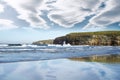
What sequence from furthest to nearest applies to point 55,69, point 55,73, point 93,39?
point 93,39, point 55,69, point 55,73

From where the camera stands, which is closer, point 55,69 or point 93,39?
point 55,69

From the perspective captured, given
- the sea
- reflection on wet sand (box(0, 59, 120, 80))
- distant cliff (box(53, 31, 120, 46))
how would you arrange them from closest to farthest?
1. reflection on wet sand (box(0, 59, 120, 80))
2. the sea
3. distant cliff (box(53, 31, 120, 46))

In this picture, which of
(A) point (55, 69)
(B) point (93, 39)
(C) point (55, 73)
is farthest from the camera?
(B) point (93, 39)

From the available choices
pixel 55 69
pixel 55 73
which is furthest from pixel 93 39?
pixel 55 73

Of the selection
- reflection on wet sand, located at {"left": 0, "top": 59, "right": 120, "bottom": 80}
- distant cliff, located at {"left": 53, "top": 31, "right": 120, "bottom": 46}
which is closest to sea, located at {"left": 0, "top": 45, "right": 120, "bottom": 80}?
reflection on wet sand, located at {"left": 0, "top": 59, "right": 120, "bottom": 80}

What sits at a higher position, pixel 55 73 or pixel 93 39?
pixel 93 39

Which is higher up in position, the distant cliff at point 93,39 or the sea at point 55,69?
the distant cliff at point 93,39

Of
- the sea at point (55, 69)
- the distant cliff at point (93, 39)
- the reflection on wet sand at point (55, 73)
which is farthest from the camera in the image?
the distant cliff at point (93, 39)

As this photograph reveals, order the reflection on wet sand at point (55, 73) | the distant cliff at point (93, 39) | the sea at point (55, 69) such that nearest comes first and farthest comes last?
the reflection on wet sand at point (55, 73), the sea at point (55, 69), the distant cliff at point (93, 39)

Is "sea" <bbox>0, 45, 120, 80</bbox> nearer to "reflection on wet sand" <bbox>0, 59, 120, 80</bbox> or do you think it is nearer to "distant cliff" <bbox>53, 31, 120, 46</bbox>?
"reflection on wet sand" <bbox>0, 59, 120, 80</bbox>

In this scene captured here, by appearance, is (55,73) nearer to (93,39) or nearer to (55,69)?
(55,69)

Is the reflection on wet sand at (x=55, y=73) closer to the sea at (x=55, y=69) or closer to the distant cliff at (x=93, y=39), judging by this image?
the sea at (x=55, y=69)

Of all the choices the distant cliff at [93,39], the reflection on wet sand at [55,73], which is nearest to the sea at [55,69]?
the reflection on wet sand at [55,73]

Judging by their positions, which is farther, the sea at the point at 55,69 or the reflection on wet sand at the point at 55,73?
the sea at the point at 55,69
